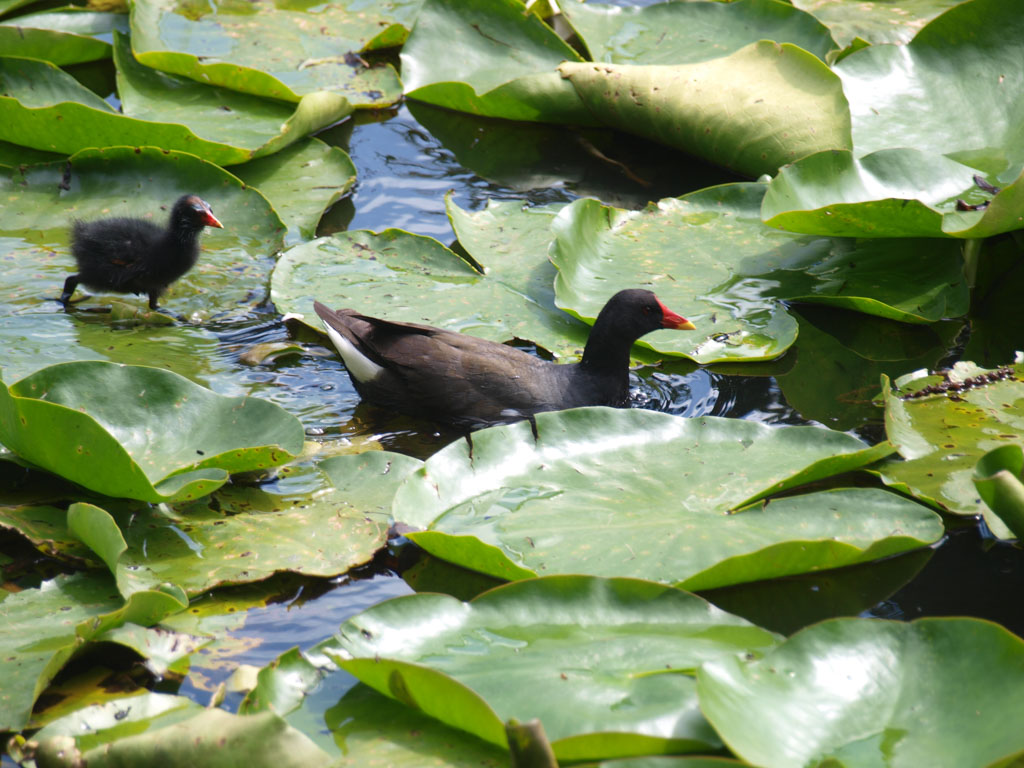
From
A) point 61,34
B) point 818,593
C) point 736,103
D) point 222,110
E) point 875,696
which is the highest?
point 61,34

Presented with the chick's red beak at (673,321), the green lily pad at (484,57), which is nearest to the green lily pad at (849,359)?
the chick's red beak at (673,321)

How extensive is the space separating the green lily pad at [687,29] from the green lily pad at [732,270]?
3.14 ft

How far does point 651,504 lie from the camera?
2.59 m

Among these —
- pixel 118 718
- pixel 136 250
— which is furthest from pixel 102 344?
pixel 118 718

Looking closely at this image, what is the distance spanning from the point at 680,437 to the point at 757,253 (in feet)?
4.11

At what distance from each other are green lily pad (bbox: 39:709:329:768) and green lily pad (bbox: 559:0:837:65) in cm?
362

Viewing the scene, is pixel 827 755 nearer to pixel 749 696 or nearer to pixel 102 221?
pixel 749 696

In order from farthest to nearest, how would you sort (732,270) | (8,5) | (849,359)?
(8,5) → (732,270) → (849,359)

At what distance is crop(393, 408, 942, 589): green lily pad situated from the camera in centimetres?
239

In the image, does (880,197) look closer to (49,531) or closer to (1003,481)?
(1003,481)

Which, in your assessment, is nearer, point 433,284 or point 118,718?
point 118,718

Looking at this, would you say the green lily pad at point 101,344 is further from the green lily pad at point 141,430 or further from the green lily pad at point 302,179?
the green lily pad at point 302,179

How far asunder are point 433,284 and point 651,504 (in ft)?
5.06

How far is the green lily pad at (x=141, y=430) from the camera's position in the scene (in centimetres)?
245
